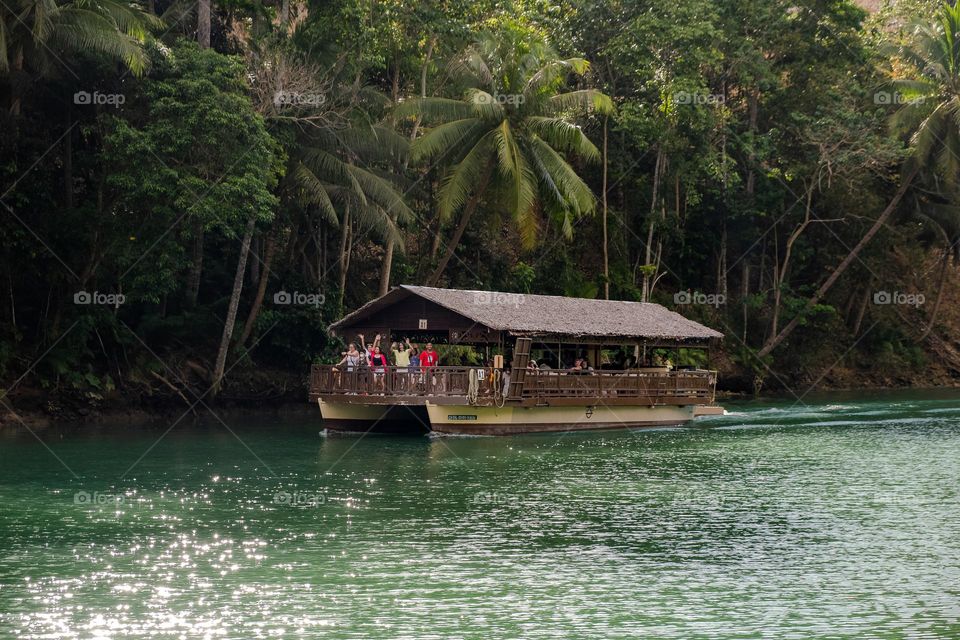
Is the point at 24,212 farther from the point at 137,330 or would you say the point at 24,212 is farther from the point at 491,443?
the point at 491,443

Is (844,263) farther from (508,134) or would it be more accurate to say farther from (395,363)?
(395,363)

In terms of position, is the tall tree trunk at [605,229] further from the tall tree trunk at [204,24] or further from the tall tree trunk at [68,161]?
the tall tree trunk at [68,161]

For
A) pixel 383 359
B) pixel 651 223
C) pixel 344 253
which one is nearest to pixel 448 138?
pixel 344 253

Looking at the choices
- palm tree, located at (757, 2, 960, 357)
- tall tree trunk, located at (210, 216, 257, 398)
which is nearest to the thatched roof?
tall tree trunk, located at (210, 216, 257, 398)

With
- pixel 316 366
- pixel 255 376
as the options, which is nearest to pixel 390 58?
pixel 255 376

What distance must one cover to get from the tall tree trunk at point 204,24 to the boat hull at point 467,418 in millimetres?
11374

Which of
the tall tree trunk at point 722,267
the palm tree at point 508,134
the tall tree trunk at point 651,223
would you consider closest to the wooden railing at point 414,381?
the palm tree at point 508,134

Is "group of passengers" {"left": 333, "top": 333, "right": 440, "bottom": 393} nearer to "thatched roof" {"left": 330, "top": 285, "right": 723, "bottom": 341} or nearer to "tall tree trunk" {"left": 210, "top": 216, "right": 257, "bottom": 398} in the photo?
"thatched roof" {"left": 330, "top": 285, "right": 723, "bottom": 341}

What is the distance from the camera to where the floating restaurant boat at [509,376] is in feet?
90.3

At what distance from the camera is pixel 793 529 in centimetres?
1605

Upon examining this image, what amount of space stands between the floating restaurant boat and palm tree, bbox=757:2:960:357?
1417 centimetres

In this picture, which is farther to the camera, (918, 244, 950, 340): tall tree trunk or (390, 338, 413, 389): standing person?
(918, 244, 950, 340): tall tree trunk

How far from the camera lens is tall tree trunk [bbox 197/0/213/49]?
33.0m

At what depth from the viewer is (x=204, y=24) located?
3312cm
